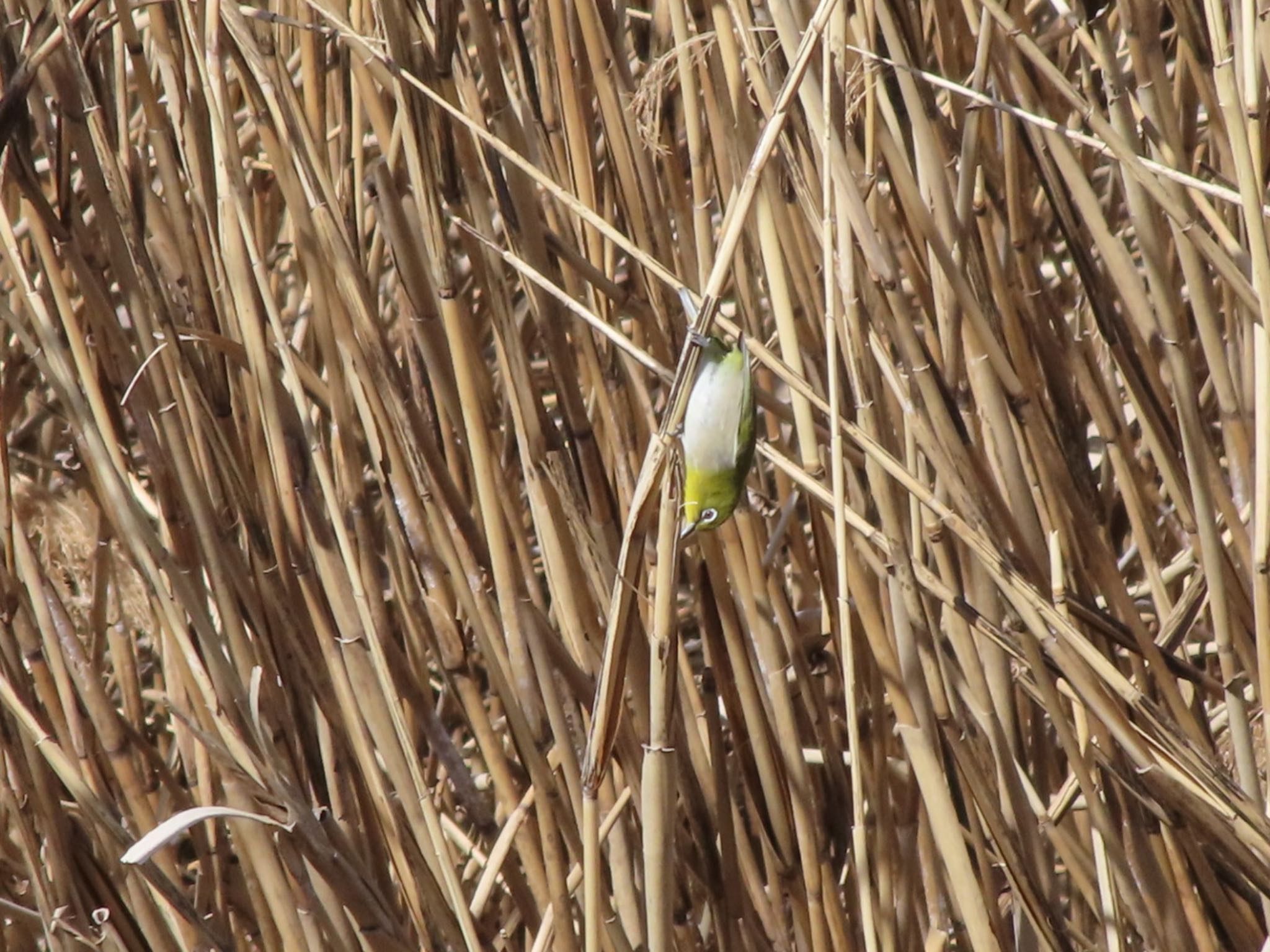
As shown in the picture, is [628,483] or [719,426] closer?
[719,426]

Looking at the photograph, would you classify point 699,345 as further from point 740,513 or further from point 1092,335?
point 1092,335

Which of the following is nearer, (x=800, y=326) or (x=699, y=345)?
(x=699, y=345)

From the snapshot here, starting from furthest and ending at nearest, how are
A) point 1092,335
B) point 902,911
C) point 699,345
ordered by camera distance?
point 1092,335 → point 902,911 → point 699,345

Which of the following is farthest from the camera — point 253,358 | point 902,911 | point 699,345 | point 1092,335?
point 1092,335

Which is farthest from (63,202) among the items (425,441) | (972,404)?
(972,404)
